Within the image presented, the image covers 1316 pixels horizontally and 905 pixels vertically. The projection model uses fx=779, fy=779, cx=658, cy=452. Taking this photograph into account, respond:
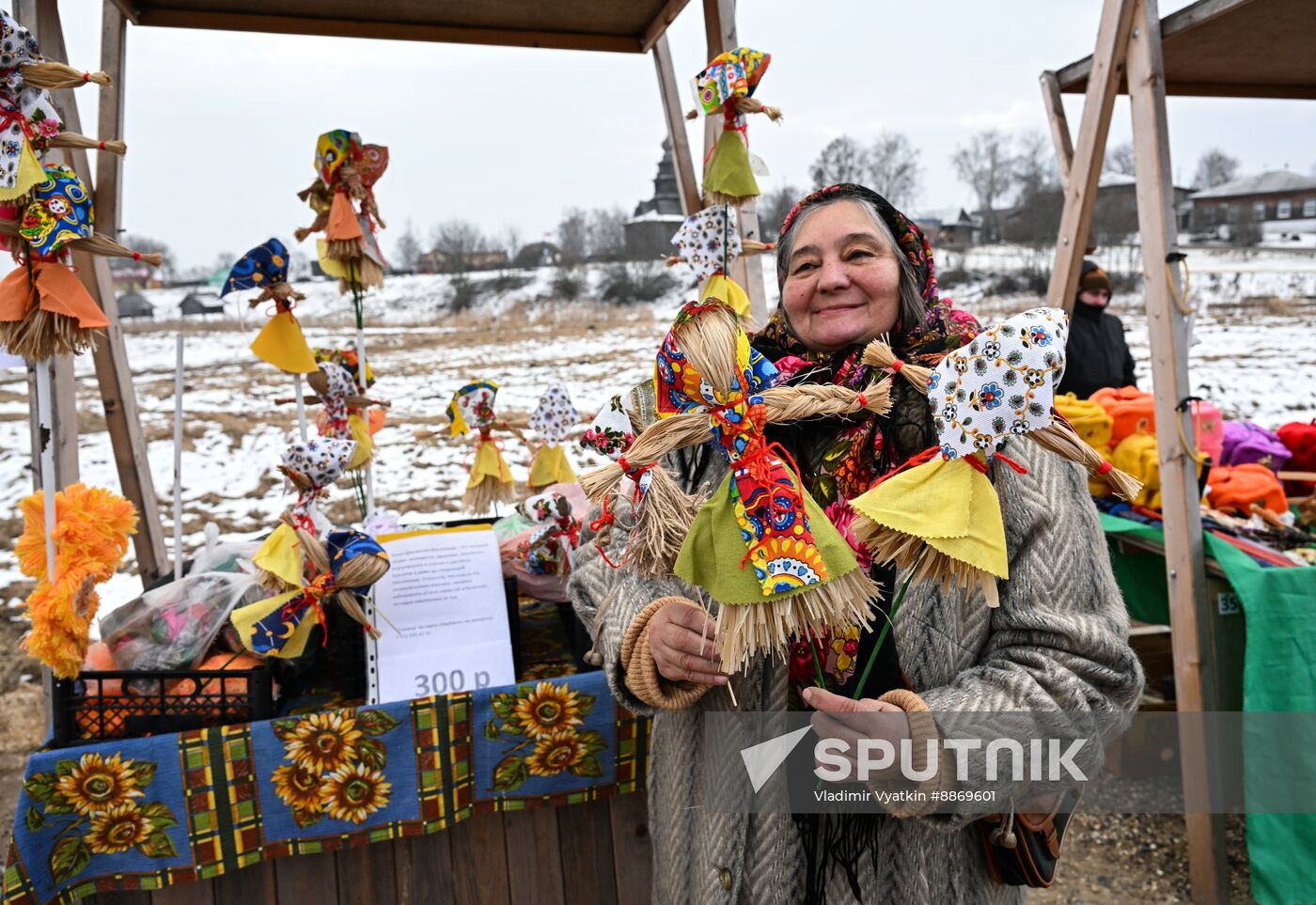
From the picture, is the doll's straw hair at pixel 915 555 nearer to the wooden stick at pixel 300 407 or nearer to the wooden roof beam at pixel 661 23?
the wooden stick at pixel 300 407

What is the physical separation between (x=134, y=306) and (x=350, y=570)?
27.1 metres

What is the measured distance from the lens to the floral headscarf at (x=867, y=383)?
44.1 inches

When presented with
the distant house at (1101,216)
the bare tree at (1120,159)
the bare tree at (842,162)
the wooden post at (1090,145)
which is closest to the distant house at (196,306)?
the bare tree at (842,162)

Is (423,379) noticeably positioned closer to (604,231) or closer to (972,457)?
(972,457)

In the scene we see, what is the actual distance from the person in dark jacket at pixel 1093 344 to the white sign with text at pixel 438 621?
3601 mm

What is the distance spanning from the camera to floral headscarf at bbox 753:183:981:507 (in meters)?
1.12

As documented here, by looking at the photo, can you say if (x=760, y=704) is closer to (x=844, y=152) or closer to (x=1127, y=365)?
(x=1127, y=365)

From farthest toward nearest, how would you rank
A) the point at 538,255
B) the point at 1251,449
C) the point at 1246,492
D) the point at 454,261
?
the point at 538,255 → the point at 454,261 → the point at 1251,449 → the point at 1246,492

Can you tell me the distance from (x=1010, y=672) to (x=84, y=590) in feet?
5.80

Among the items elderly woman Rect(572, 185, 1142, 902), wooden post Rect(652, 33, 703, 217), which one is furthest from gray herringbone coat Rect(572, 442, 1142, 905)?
wooden post Rect(652, 33, 703, 217)

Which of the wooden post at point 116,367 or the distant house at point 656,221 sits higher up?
the distant house at point 656,221

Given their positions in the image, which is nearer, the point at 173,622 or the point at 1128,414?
the point at 173,622

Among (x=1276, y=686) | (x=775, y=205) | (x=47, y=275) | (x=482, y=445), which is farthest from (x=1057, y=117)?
(x=775, y=205)

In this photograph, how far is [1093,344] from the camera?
4.34 metres
